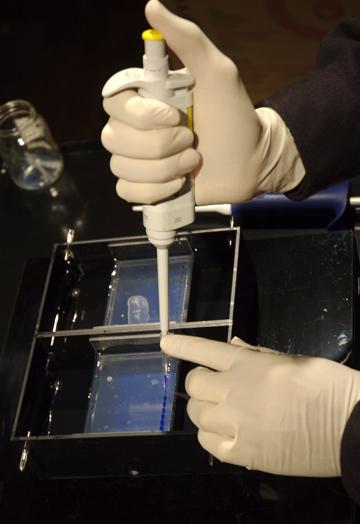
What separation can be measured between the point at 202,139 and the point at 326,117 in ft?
0.76

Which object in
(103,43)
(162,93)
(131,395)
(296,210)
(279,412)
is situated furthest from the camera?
(103,43)

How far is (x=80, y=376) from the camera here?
1.21 metres

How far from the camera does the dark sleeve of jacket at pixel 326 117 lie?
3.85ft

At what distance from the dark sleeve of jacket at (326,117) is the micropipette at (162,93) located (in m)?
0.27

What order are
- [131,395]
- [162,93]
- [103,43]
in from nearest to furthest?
[162,93] → [131,395] → [103,43]

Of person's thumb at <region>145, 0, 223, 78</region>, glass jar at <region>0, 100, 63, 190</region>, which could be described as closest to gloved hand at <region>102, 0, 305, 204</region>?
person's thumb at <region>145, 0, 223, 78</region>

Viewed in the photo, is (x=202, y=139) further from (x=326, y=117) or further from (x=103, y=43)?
(x=103, y=43)

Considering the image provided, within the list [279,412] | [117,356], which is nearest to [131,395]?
[117,356]

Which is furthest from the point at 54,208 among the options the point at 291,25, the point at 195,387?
the point at 291,25

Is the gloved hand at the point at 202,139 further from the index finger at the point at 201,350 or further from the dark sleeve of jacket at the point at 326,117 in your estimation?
the index finger at the point at 201,350

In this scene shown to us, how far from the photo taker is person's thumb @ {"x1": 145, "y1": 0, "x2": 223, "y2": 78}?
86cm

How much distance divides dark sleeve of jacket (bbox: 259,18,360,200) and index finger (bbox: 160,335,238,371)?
0.31 m

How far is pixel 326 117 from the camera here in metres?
1.18

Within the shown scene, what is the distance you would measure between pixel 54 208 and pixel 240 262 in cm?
50
